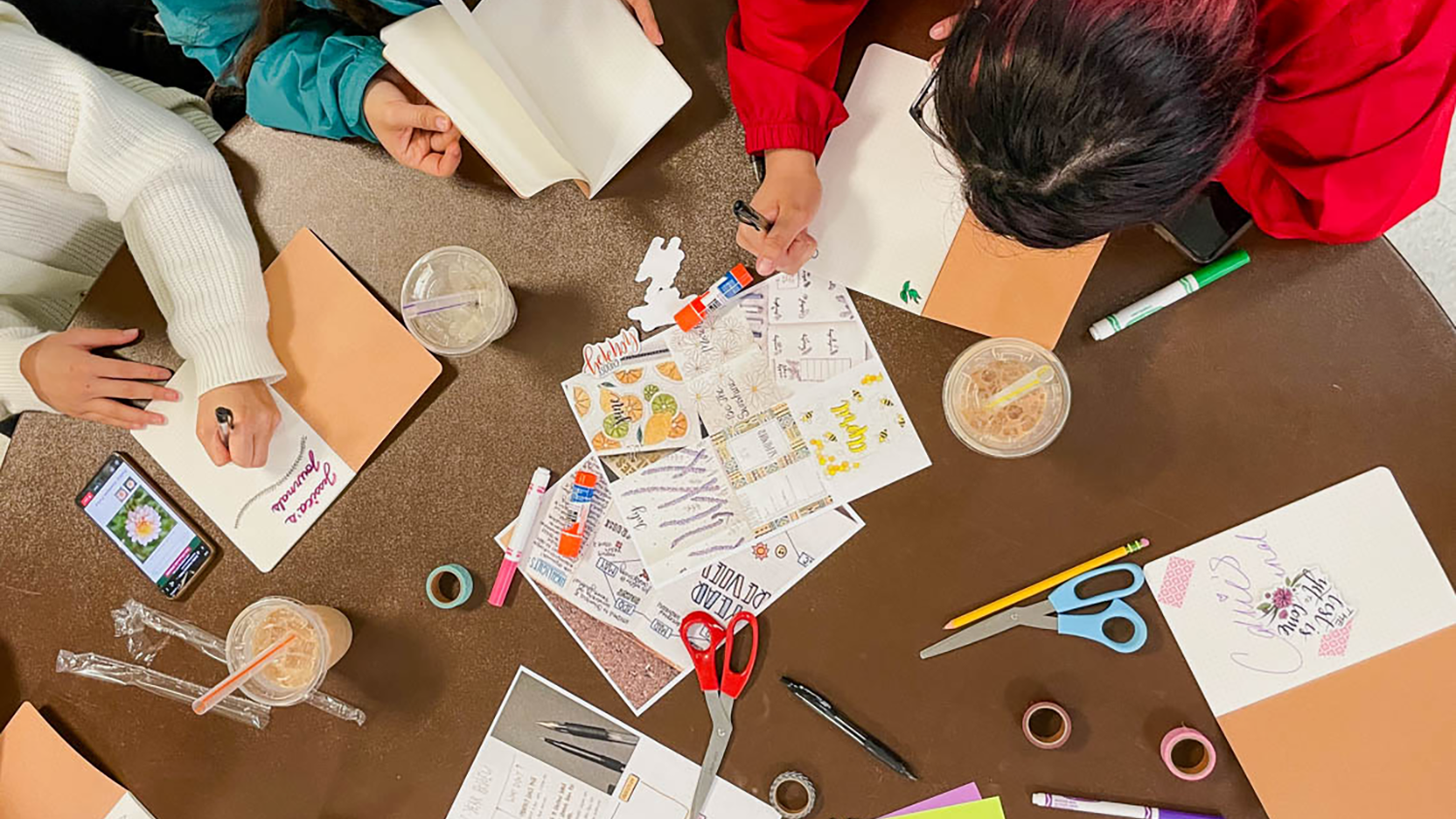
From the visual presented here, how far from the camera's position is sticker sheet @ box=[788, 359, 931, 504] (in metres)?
0.83

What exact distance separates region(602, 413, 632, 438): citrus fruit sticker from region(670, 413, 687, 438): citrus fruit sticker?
0.03 metres

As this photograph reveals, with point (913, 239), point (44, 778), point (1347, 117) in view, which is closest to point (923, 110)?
point (913, 239)

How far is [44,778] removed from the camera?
0.93 metres

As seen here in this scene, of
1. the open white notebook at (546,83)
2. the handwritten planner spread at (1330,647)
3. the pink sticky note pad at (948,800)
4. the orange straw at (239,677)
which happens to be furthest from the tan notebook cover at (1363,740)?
the orange straw at (239,677)

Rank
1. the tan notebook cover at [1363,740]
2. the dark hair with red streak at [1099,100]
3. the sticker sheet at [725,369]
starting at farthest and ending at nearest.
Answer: the sticker sheet at [725,369]
the tan notebook cover at [1363,740]
the dark hair with red streak at [1099,100]

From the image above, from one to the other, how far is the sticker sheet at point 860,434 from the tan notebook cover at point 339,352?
0.37m

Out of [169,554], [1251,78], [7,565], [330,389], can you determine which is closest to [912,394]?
[1251,78]

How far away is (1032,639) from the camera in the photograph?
0.82 metres

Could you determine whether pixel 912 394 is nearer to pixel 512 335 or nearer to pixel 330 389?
pixel 512 335

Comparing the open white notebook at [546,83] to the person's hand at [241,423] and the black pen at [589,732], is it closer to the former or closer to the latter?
the person's hand at [241,423]

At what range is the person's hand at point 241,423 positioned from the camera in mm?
878

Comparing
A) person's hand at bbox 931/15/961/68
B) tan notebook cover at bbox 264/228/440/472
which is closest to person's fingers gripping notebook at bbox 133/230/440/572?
tan notebook cover at bbox 264/228/440/472

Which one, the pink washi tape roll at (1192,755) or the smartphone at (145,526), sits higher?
the smartphone at (145,526)

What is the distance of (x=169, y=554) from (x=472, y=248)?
1.43ft
